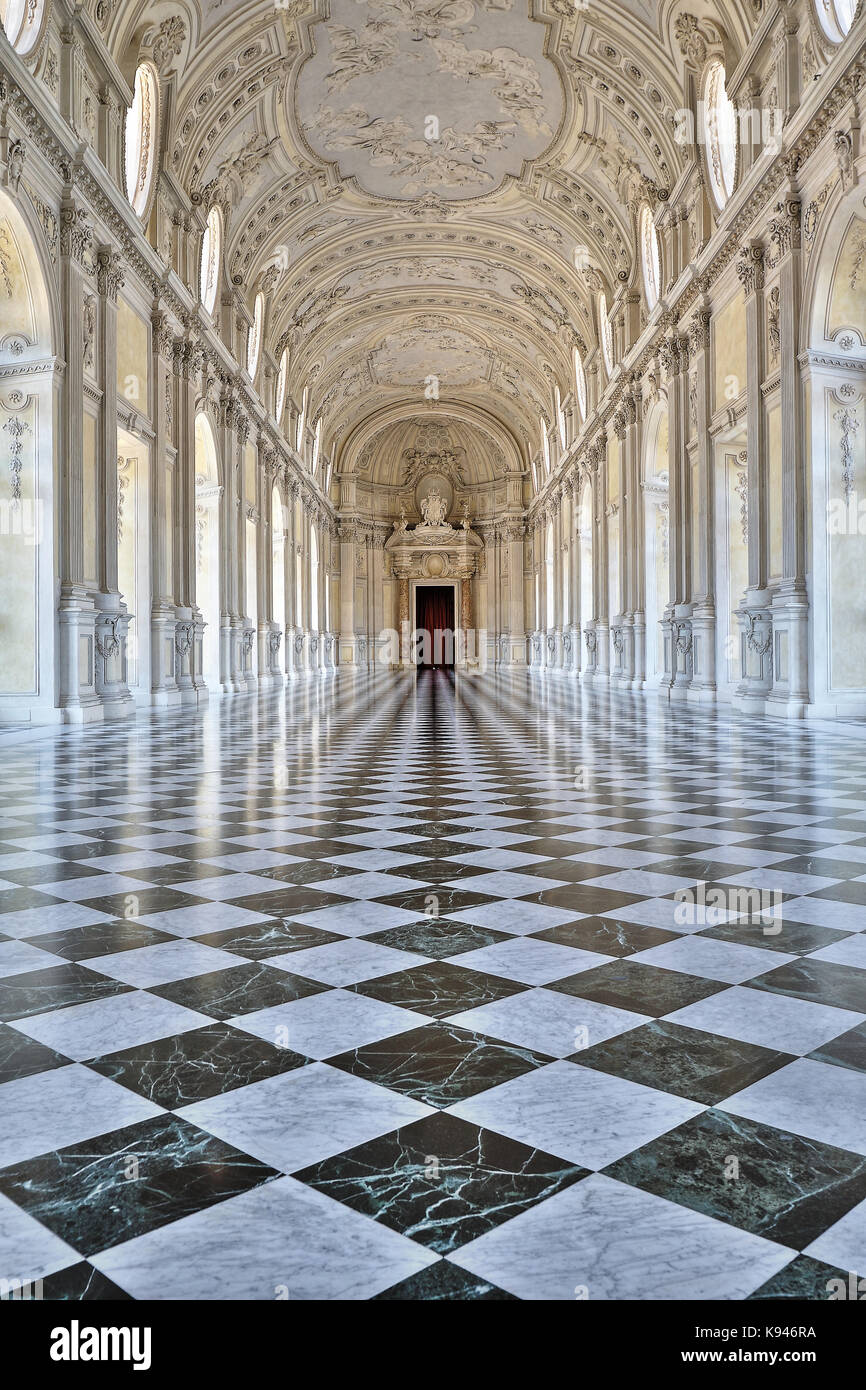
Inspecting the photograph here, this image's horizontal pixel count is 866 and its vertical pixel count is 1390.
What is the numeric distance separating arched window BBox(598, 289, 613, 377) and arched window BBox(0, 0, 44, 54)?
649 inches

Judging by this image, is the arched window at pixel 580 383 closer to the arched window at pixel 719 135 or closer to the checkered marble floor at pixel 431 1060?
the arched window at pixel 719 135

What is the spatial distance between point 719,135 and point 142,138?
9150 millimetres

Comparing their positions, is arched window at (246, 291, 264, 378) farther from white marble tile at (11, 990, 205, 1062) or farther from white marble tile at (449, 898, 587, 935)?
white marble tile at (11, 990, 205, 1062)

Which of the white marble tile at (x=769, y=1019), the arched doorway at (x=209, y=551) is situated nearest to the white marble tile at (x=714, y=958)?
the white marble tile at (x=769, y=1019)

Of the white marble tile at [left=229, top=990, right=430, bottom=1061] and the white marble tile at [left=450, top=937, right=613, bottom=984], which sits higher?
the white marble tile at [left=229, top=990, right=430, bottom=1061]

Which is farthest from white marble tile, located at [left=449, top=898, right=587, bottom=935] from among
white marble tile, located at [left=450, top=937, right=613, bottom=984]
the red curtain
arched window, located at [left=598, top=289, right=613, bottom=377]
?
the red curtain

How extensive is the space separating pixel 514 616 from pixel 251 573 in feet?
68.6

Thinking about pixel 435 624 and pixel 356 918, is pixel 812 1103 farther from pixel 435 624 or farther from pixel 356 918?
pixel 435 624

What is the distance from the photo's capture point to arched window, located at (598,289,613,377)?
2533 cm

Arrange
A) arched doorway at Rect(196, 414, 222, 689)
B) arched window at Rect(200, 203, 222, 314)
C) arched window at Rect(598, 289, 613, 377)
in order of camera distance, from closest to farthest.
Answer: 1. arched window at Rect(200, 203, 222, 314)
2. arched doorway at Rect(196, 414, 222, 689)
3. arched window at Rect(598, 289, 613, 377)

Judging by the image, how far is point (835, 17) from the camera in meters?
11.2

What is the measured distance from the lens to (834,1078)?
1.98m
